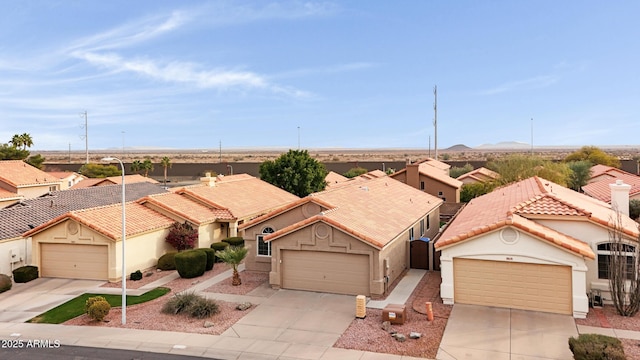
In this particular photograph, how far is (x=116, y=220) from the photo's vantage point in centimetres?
2831

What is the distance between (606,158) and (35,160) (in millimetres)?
89978

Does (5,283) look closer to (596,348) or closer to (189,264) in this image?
(189,264)

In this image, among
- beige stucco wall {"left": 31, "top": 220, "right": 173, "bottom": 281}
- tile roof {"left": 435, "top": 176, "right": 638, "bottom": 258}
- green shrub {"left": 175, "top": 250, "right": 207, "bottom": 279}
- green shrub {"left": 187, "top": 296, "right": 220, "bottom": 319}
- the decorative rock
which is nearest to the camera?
the decorative rock

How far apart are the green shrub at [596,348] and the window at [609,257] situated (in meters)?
6.69

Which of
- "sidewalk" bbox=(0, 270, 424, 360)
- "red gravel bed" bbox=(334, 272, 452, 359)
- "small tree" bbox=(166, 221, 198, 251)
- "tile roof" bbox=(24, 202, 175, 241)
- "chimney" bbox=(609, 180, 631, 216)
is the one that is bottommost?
"sidewalk" bbox=(0, 270, 424, 360)

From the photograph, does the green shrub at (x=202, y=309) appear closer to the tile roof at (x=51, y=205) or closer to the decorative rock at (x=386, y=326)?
the decorative rock at (x=386, y=326)

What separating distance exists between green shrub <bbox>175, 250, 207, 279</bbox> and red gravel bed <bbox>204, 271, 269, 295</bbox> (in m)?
1.98

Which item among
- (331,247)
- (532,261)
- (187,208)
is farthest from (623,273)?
(187,208)

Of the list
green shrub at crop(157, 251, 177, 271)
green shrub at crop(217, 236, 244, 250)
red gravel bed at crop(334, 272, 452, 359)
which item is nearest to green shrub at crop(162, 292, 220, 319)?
red gravel bed at crop(334, 272, 452, 359)

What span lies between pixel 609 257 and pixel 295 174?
106 feet

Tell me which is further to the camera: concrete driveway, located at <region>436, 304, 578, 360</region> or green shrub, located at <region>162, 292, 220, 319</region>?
green shrub, located at <region>162, 292, 220, 319</region>

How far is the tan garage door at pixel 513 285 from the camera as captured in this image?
19547mm

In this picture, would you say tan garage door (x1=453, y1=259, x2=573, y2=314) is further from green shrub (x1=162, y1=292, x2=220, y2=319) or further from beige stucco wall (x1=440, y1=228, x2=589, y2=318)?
green shrub (x1=162, y1=292, x2=220, y2=319)

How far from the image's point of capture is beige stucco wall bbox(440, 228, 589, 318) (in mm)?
19219
